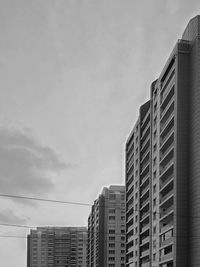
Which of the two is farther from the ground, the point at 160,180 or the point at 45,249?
the point at 160,180

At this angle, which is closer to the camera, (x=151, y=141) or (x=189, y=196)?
(x=189, y=196)

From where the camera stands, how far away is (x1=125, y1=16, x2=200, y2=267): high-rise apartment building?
2365 inches

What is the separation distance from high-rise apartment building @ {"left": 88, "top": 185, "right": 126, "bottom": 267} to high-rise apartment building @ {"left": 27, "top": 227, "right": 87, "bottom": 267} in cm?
3736

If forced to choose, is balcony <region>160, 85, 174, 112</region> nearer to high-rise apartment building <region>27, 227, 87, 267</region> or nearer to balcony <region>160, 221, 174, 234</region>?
balcony <region>160, 221, 174, 234</region>

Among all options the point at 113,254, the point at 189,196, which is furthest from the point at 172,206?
the point at 113,254

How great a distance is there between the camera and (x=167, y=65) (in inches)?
2739

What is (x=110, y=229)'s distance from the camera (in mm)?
143250

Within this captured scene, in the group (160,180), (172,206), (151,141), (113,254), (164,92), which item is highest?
(164,92)

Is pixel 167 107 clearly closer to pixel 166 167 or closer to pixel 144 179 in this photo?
pixel 166 167

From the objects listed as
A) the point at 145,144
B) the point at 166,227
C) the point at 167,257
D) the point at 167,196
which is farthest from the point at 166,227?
the point at 145,144

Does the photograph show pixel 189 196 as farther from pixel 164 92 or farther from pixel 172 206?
pixel 164 92

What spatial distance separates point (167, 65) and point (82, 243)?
134299mm

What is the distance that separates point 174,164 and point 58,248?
132762 mm

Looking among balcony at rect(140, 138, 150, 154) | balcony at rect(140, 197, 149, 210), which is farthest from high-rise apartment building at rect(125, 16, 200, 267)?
balcony at rect(140, 197, 149, 210)
